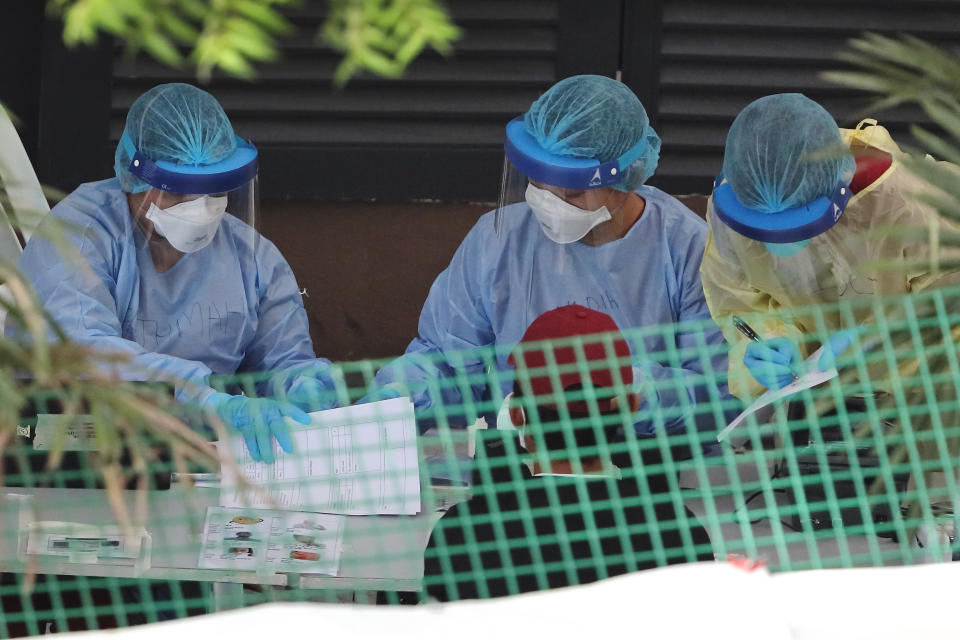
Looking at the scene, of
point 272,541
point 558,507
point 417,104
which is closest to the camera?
point 558,507

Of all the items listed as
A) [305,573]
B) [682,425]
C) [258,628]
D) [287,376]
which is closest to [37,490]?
[305,573]

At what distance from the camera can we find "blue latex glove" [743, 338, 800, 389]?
3.09 m

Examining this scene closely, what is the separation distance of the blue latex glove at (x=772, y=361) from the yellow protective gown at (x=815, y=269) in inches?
1.2

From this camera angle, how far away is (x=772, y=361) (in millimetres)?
3113

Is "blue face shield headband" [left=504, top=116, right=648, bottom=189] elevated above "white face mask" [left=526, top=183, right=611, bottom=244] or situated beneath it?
elevated above

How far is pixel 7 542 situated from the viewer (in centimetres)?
274

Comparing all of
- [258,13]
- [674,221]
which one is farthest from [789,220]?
[258,13]

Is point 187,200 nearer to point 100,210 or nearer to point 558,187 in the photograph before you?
point 100,210

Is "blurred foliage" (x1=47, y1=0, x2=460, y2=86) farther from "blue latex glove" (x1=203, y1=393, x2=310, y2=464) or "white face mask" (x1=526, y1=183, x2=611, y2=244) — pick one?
"white face mask" (x1=526, y1=183, x2=611, y2=244)

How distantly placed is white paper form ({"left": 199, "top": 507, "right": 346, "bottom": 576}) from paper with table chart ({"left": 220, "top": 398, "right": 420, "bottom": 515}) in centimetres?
3

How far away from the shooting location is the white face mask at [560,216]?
341 centimetres

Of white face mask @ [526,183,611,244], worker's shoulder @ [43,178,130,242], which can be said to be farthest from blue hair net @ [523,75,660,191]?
worker's shoulder @ [43,178,130,242]

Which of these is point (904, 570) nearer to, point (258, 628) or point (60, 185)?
point (258, 628)

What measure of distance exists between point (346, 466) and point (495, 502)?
1.30 feet
